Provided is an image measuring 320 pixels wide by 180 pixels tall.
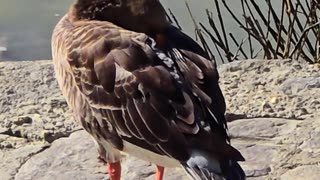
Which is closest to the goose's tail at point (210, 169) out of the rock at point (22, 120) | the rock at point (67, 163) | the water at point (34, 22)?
the rock at point (67, 163)

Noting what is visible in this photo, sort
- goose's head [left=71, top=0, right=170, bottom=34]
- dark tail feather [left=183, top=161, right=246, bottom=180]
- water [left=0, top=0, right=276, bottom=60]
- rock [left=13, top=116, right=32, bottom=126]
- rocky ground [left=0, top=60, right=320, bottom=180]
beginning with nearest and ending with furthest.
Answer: dark tail feather [left=183, top=161, right=246, bottom=180] → goose's head [left=71, top=0, right=170, bottom=34] → rocky ground [left=0, top=60, right=320, bottom=180] → rock [left=13, top=116, right=32, bottom=126] → water [left=0, top=0, right=276, bottom=60]

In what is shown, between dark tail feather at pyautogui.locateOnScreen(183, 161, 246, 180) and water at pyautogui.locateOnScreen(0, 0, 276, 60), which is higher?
dark tail feather at pyautogui.locateOnScreen(183, 161, 246, 180)

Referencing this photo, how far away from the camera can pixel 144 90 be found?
3.60m

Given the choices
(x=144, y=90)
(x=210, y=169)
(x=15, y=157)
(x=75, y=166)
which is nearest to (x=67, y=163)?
(x=75, y=166)

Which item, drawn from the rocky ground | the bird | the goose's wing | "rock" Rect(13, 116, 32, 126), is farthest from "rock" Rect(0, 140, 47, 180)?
the goose's wing

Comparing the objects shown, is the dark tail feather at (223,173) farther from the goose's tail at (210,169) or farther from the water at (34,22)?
the water at (34,22)

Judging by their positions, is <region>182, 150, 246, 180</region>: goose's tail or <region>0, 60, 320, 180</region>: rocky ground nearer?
<region>182, 150, 246, 180</region>: goose's tail

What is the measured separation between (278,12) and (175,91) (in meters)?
3.94

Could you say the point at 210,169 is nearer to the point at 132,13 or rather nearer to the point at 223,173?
the point at 223,173

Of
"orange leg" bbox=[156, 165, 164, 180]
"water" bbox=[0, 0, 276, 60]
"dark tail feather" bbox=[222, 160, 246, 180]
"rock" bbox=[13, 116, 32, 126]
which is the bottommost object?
"water" bbox=[0, 0, 276, 60]

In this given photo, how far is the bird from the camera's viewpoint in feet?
11.5

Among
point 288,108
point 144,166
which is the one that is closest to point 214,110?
point 144,166

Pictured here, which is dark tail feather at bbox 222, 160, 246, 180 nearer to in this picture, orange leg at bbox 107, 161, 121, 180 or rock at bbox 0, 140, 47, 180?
orange leg at bbox 107, 161, 121, 180

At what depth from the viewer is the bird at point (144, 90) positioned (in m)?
3.51
